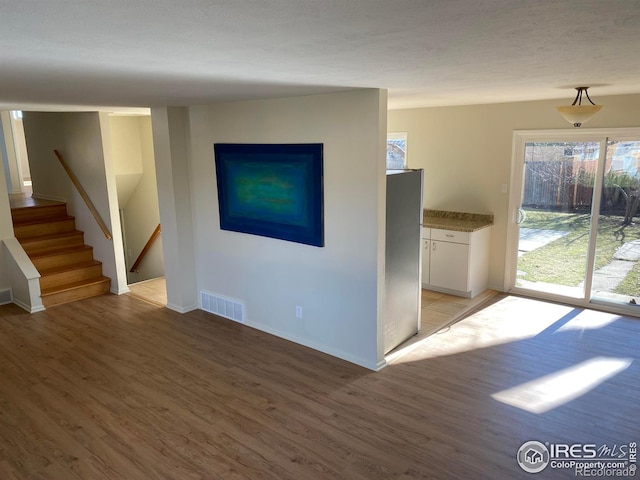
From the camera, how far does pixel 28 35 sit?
151cm

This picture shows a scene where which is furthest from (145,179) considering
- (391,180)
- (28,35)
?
(28,35)

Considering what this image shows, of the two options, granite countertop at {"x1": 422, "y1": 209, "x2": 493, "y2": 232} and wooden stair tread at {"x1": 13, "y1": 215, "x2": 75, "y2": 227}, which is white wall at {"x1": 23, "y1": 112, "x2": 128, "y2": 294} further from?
granite countertop at {"x1": 422, "y1": 209, "x2": 493, "y2": 232}

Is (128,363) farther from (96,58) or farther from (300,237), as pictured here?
(96,58)

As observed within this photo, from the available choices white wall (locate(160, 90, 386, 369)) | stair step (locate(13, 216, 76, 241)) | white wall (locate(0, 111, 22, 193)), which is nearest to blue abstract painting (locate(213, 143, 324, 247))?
white wall (locate(160, 90, 386, 369))

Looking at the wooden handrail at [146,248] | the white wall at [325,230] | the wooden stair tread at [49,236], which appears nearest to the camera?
the white wall at [325,230]

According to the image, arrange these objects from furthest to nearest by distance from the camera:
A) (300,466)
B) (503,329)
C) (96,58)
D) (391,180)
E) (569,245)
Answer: (569,245) → (503,329) → (391,180) → (300,466) → (96,58)

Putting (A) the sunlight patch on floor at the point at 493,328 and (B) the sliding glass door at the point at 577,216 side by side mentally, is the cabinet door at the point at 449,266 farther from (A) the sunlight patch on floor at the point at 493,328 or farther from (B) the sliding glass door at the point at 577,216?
(B) the sliding glass door at the point at 577,216

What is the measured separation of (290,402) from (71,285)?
3852 mm

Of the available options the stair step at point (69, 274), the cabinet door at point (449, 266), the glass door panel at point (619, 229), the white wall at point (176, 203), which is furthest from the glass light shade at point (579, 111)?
the stair step at point (69, 274)

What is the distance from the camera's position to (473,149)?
5.57 metres

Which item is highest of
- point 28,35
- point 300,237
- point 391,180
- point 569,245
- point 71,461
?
point 28,35

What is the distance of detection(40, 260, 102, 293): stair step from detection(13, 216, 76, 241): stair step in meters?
0.67

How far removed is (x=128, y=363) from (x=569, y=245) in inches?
185

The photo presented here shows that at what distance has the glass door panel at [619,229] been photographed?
4703 mm
